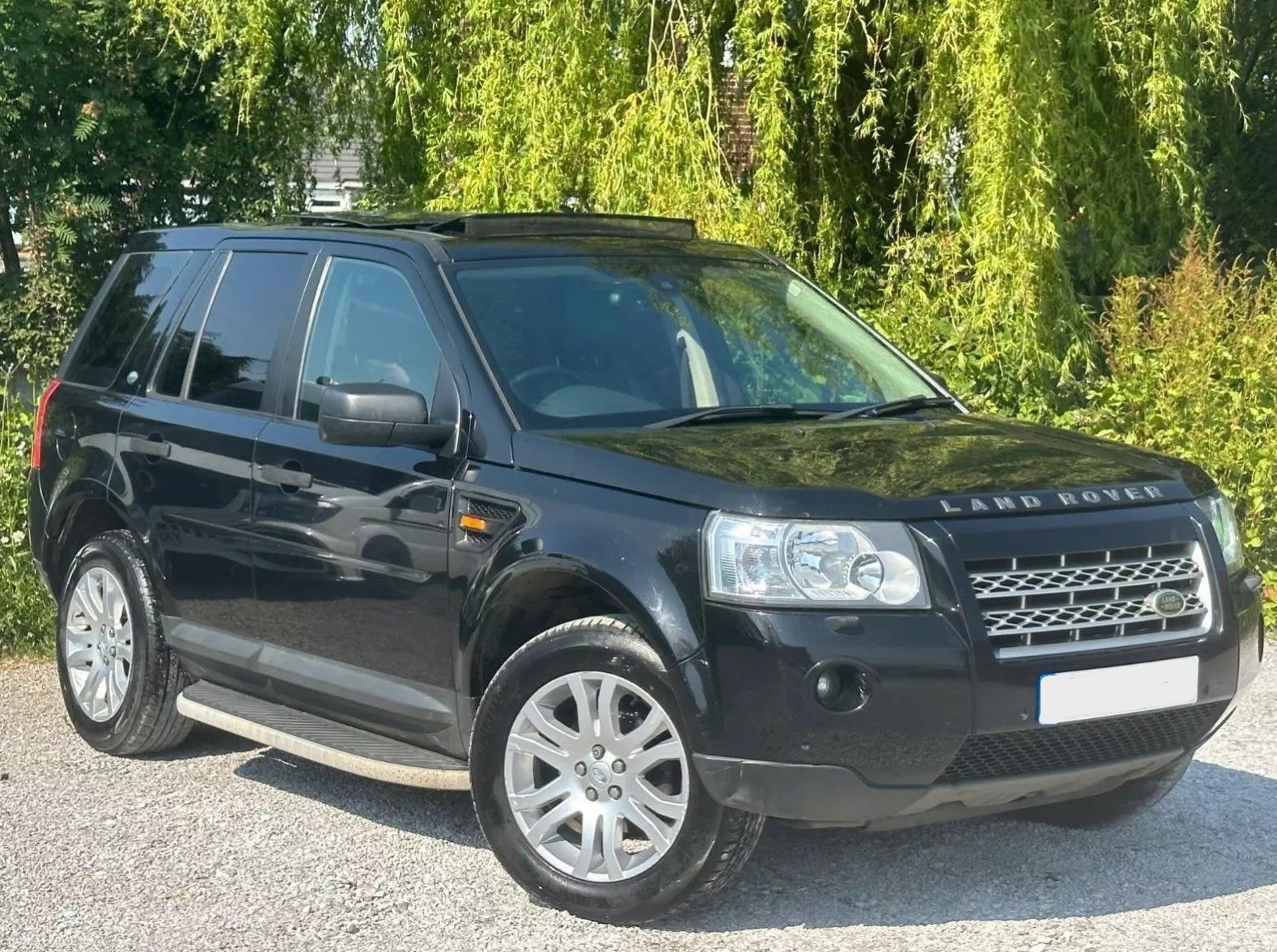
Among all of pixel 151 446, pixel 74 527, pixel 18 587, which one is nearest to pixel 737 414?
pixel 151 446

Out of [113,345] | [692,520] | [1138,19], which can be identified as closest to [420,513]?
[692,520]

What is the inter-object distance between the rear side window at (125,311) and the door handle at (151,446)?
448 millimetres

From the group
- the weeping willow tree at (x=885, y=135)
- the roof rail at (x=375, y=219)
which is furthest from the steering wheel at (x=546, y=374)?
the weeping willow tree at (x=885, y=135)

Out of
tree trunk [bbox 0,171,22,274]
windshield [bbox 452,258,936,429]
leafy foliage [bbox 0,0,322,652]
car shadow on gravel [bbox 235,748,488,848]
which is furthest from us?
tree trunk [bbox 0,171,22,274]

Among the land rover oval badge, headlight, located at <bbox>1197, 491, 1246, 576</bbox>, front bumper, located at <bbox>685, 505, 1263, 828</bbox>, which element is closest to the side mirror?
front bumper, located at <bbox>685, 505, 1263, 828</bbox>

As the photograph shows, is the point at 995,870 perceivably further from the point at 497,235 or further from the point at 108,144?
the point at 108,144

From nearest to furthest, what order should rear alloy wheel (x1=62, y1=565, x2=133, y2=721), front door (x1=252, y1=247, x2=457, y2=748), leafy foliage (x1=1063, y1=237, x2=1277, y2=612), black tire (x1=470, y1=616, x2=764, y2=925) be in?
black tire (x1=470, y1=616, x2=764, y2=925), front door (x1=252, y1=247, x2=457, y2=748), rear alloy wheel (x1=62, y1=565, x2=133, y2=721), leafy foliage (x1=1063, y1=237, x2=1277, y2=612)

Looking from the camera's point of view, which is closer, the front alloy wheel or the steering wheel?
the front alloy wheel

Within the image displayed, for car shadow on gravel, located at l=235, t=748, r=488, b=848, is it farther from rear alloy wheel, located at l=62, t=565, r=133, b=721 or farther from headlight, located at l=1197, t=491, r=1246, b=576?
headlight, located at l=1197, t=491, r=1246, b=576

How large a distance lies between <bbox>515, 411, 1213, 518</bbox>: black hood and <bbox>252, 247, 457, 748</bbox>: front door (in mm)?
458

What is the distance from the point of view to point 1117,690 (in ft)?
15.4

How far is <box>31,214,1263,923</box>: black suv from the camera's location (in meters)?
4.48

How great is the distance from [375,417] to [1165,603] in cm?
219

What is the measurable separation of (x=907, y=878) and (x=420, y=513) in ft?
5.69
